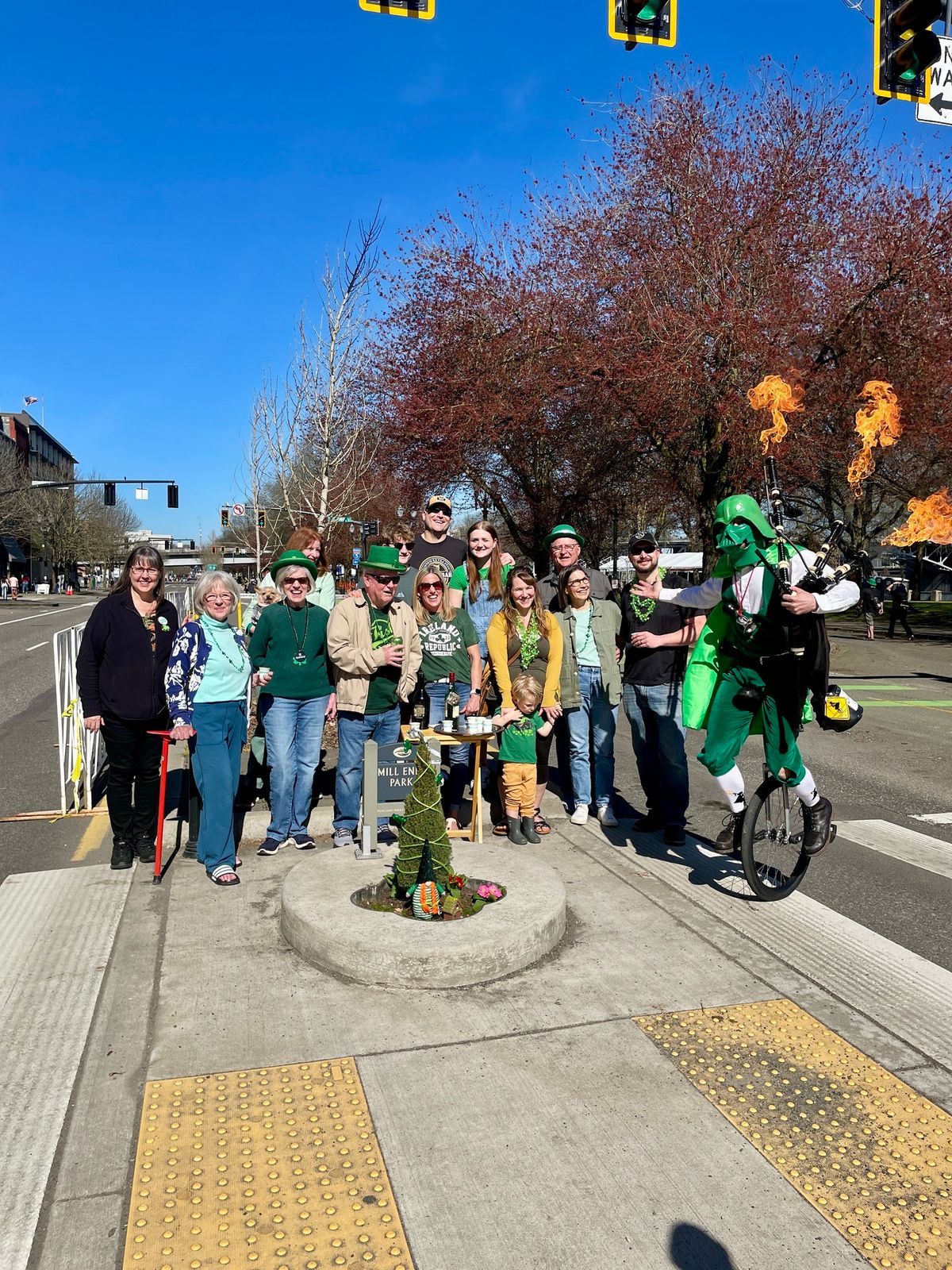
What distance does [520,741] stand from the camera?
6062mm

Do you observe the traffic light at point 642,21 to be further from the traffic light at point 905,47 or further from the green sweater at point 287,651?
the green sweater at point 287,651

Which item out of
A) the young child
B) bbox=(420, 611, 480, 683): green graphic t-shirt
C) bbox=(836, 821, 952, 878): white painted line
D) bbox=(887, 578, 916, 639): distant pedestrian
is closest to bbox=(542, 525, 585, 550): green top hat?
bbox=(420, 611, 480, 683): green graphic t-shirt

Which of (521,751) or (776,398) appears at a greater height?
(776,398)

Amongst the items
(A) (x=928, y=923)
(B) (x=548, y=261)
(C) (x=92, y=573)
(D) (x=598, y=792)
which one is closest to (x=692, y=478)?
(B) (x=548, y=261)

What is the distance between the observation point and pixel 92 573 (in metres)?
104

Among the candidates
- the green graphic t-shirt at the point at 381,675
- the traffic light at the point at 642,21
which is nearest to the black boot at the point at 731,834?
the green graphic t-shirt at the point at 381,675

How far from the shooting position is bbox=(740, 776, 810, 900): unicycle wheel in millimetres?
4988

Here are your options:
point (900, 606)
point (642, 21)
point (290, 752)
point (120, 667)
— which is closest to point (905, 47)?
point (642, 21)

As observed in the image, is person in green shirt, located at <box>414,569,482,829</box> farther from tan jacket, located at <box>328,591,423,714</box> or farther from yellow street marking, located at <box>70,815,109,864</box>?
yellow street marking, located at <box>70,815,109,864</box>

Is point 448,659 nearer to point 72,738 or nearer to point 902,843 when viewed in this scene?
point 72,738

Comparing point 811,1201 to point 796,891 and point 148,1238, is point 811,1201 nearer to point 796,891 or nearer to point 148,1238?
point 148,1238

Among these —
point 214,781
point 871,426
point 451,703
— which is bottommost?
point 214,781

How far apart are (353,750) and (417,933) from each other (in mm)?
2093

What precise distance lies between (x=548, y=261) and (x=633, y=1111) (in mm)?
19983
